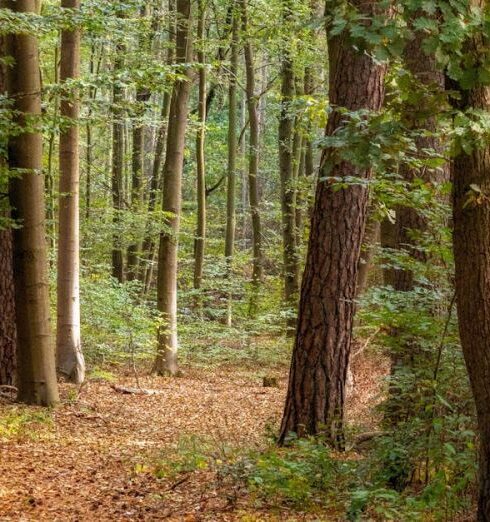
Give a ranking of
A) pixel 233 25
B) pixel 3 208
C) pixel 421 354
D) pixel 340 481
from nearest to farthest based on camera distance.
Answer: pixel 340 481 → pixel 421 354 → pixel 3 208 → pixel 233 25

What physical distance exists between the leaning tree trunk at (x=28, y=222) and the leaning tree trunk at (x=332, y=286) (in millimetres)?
3816

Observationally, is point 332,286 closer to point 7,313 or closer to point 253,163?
point 7,313

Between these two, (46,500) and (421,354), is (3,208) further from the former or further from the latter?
(421,354)

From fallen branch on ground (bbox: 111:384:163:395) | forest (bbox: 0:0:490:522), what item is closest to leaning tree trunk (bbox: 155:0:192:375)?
forest (bbox: 0:0:490:522)

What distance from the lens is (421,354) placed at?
22.0ft

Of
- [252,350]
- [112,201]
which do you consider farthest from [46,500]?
[112,201]

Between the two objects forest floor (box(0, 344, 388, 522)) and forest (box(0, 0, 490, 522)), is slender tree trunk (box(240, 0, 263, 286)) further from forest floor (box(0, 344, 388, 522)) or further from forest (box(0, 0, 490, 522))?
forest floor (box(0, 344, 388, 522))

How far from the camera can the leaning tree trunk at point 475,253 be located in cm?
387

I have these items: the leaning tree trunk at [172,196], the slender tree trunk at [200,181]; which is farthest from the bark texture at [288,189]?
the leaning tree trunk at [172,196]

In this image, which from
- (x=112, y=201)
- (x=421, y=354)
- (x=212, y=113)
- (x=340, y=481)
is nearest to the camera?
(x=340, y=481)

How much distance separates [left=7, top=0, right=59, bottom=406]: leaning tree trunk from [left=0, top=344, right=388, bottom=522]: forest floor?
738 millimetres

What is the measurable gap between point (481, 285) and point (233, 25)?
1803cm

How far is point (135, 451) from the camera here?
8.55 metres

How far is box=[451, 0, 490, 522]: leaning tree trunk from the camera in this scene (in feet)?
12.7
